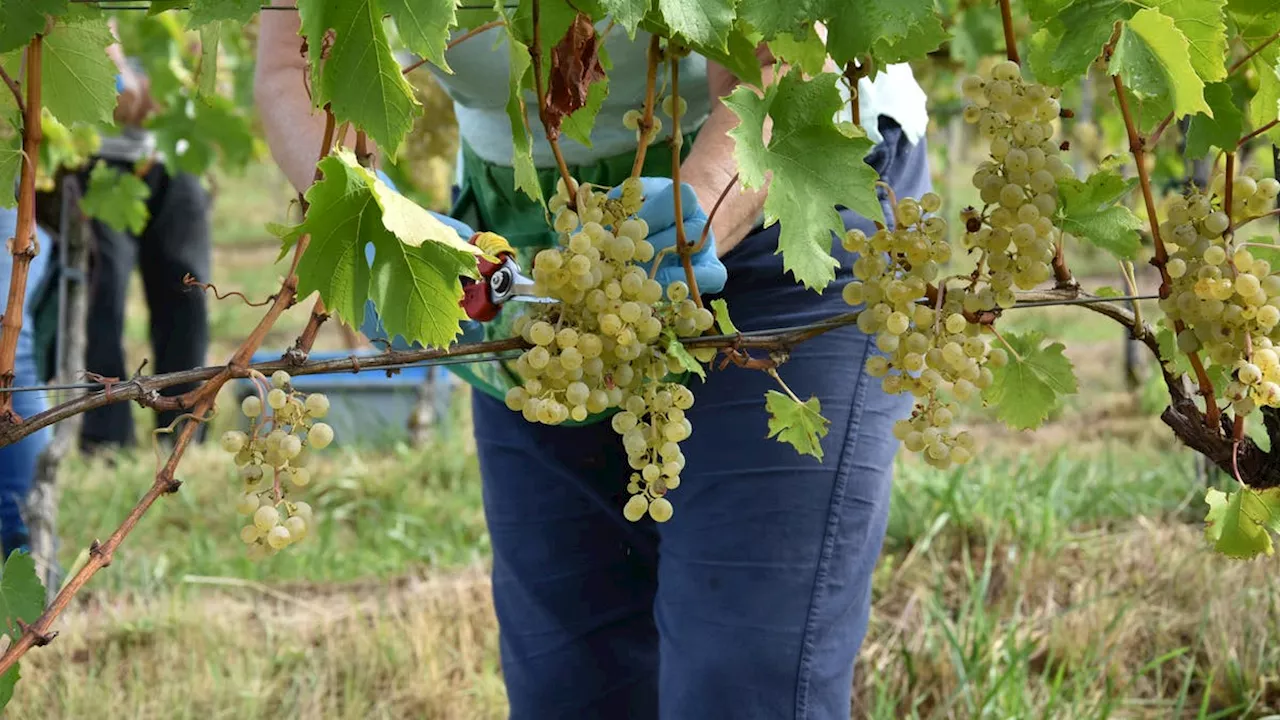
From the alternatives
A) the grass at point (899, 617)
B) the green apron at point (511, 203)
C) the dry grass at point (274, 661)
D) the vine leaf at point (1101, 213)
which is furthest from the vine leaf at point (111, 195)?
the vine leaf at point (1101, 213)

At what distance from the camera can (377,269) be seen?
88 cm

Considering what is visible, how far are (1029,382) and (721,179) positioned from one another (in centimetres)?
34

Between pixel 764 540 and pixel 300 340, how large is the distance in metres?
0.57

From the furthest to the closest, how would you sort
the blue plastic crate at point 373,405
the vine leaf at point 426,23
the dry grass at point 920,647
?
the blue plastic crate at point 373,405 → the dry grass at point 920,647 → the vine leaf at point 426,23

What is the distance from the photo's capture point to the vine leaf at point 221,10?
860 millimetres

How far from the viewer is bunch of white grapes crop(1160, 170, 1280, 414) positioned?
940mm

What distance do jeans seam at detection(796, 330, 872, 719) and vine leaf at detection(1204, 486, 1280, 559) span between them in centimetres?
40

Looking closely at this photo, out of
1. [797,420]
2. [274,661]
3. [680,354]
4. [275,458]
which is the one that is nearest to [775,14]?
[680,354]

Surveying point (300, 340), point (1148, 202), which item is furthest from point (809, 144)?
point (300, 340)

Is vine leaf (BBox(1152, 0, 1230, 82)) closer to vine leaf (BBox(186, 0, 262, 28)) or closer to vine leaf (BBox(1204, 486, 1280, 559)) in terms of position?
vine leaf (BBox(1204, 486, 1280, 559))

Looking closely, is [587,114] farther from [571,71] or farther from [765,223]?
[765,223]

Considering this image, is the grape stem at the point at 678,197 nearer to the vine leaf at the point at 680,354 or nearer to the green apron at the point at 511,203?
the vine leaf at the point at 680,354

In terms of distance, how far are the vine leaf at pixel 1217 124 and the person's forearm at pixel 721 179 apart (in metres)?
0.38

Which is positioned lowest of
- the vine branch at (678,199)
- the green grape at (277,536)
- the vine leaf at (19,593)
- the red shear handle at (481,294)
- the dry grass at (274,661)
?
the dry grass at (274,661)
